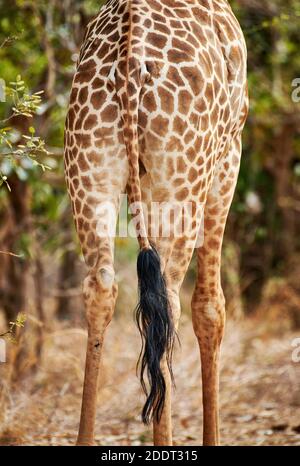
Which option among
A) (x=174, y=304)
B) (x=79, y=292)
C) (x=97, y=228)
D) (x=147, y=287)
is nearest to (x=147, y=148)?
(x=97, y=228)

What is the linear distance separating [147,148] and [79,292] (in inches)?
157

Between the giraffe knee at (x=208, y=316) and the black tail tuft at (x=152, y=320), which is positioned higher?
the giraffe knee at (x=208, y=316)

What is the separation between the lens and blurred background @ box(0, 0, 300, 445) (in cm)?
578

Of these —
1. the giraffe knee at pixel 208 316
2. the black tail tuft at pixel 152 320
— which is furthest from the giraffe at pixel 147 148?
the giraffe knee at pixel 208 316

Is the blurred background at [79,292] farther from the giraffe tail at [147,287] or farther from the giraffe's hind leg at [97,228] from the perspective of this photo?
the giraffe tail at [147,287]

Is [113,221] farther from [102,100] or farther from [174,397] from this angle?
[174,397]

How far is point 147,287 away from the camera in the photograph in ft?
12.3

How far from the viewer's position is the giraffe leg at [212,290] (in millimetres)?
4391

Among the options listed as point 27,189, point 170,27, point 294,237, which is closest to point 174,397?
point 27,189

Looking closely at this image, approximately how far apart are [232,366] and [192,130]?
4070 millimetres

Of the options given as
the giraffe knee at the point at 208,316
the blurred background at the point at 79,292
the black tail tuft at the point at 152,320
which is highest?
the blurred background at the point at 79,292

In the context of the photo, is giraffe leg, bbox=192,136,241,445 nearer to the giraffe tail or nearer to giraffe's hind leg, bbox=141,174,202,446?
giraffe's hind leg, bbox=141,174,202,446

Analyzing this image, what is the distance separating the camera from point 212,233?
174 inches

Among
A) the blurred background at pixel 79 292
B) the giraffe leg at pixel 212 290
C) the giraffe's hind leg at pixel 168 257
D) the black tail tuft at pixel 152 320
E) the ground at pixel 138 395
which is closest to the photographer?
the black tail tuft at pixel 152 320
